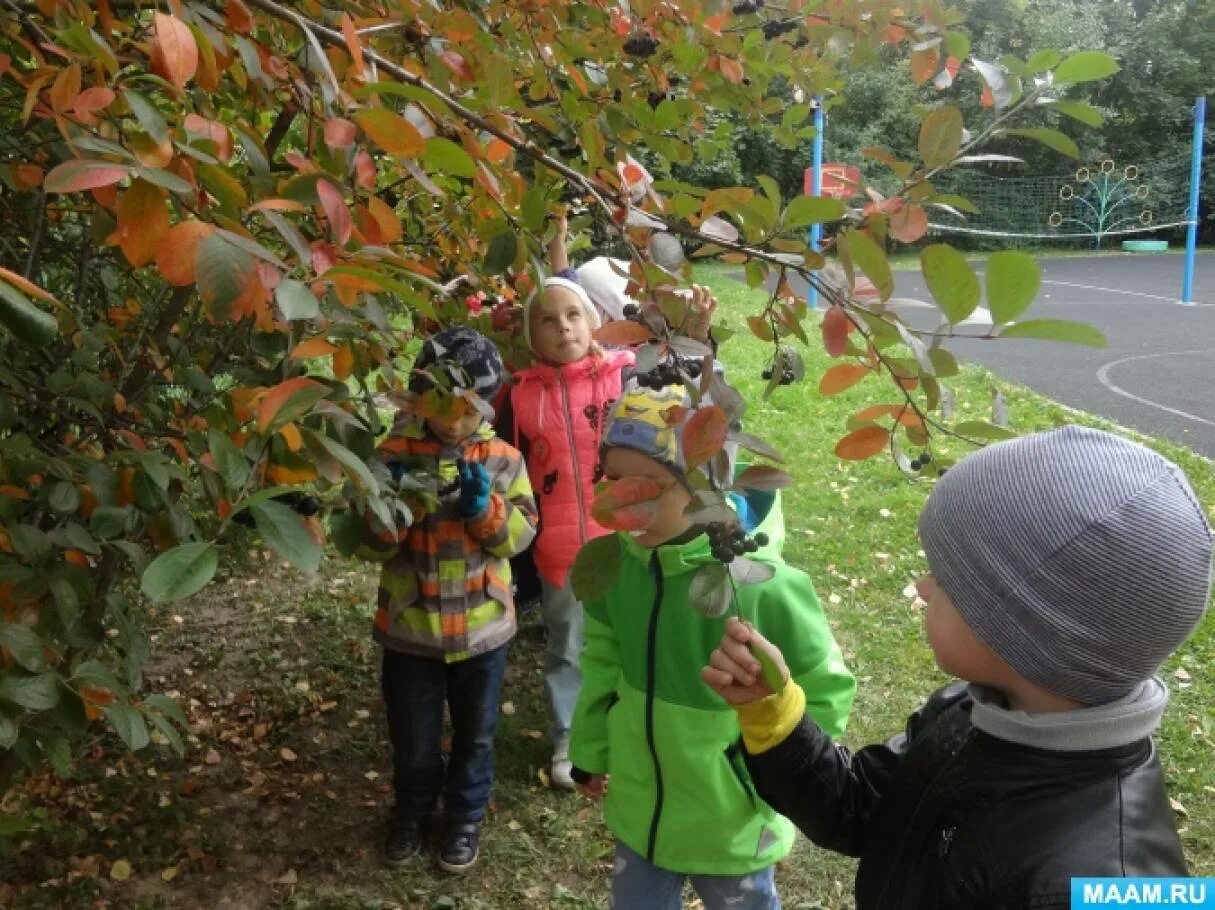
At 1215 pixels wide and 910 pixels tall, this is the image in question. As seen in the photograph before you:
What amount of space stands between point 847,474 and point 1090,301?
37.6 feet

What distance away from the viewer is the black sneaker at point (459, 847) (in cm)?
265

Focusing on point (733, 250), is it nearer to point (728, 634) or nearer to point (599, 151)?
point (599, 151)

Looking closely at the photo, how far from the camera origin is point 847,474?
5.71 m

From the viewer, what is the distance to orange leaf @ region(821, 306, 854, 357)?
1.16 meters

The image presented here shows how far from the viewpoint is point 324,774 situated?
3092mm

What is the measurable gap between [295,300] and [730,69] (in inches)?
58.1

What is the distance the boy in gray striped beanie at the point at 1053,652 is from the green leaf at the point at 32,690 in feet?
3.61

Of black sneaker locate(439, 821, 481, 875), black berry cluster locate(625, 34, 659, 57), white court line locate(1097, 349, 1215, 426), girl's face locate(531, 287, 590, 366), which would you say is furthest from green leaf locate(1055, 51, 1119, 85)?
white court line locate(1097, 349, 1215, 426)

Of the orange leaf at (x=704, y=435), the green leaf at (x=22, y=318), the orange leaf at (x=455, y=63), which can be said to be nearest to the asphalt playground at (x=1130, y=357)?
the orange leaf at (x=704, y=435)

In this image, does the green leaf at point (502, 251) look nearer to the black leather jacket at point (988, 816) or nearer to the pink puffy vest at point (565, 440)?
the black leather jacket at point (988, 816)

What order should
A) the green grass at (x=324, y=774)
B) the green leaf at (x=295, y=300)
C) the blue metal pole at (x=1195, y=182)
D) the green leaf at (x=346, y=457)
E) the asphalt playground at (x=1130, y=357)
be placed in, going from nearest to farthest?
the green leaf at (x=295, y=300) < the green leaf at (x=346, y=457) < the green grass at (x=324, y=774) < the asphalt playground at (x=1130, y=357) < the blue metal pole at (x=1195, y=182)

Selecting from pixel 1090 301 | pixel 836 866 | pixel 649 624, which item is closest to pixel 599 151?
pixel 649 624

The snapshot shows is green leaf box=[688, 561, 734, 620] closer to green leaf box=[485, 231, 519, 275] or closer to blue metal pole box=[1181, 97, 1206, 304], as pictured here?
green leaf box=[485, 231, 519, 275]

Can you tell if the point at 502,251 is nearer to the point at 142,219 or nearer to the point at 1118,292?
the point at 142,219
